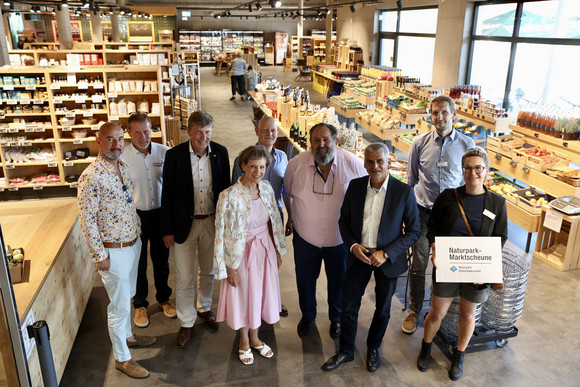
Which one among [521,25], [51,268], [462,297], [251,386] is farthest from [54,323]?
[521,25]

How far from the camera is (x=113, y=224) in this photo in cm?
315

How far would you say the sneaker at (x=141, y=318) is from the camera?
4043mm

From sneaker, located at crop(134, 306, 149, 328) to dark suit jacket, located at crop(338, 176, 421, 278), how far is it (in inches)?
80.0

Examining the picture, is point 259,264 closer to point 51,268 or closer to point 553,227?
point 51,268

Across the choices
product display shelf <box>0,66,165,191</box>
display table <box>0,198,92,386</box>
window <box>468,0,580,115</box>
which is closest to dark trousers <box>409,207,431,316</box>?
display table <box>0,198,92,386</box>

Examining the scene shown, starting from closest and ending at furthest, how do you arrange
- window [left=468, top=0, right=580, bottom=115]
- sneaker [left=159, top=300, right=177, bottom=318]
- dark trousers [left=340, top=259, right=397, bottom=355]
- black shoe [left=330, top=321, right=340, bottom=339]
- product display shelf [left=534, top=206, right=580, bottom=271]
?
1. dark trousers [left=340, top=259, right=397, bottom=355]
2. black shoe [left=330, top=321, right=340, bottom=339]
3. sneaker [left=159, top=300, right=177, bottom=318]
4. product display shelf [left=534, top=206, right=580, bottom=271]
5. window [left=468, top=0, right=580, bottom=115]

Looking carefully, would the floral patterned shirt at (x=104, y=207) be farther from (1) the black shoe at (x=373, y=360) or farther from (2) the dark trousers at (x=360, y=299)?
(1) the black shoe at (x=373, y=360)

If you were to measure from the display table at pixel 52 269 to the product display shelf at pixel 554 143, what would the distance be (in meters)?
5.79

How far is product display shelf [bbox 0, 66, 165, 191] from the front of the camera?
7.14m

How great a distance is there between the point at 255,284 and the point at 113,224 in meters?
1.10

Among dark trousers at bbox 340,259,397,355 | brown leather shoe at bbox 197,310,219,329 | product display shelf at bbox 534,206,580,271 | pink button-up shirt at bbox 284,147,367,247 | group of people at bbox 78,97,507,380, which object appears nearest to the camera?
group of people at bbox 78,97,507,380

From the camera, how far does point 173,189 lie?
3.54 m

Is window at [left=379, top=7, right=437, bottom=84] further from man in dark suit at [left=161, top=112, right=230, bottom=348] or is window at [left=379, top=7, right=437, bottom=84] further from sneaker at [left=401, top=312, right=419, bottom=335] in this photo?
man in dark suit at [left=161, top=112, right=230, bottom=348]

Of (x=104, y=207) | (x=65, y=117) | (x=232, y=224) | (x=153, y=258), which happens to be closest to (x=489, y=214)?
(x=232, y=224)
